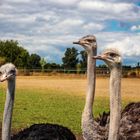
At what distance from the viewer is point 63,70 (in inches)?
2441

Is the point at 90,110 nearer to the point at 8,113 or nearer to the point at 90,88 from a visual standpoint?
the point at 90,88

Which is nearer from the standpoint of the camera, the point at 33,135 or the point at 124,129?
the point at 33,135

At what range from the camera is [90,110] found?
7.88m

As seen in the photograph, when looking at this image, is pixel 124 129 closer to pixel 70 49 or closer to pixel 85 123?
pixel 85 123

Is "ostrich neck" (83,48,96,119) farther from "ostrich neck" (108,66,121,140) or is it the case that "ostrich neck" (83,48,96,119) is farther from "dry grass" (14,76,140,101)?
"dry grass" (14,76,140,101)

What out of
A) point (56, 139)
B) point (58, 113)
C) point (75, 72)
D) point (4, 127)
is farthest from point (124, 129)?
point (75, 72)

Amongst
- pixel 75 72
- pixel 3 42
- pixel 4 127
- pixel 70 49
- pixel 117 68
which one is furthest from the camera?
pixel 3 42

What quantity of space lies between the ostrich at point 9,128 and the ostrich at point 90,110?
0.27 metres

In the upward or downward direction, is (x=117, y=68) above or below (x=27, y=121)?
above

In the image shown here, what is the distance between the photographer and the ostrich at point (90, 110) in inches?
305

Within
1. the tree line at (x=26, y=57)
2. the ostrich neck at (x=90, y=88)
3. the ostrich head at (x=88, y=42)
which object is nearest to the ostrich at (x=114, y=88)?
the ostrich neck at (x=90, y=88)

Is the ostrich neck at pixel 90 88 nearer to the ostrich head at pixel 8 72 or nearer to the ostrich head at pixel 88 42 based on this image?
the ostrich head at pixel 88 42

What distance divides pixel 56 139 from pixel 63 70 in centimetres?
5463

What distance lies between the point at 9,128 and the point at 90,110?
1.79 metres
